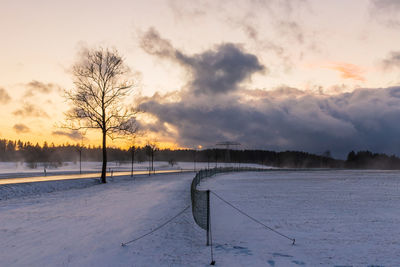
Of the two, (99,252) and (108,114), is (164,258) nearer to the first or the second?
(99,252)

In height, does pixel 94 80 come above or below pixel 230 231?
above

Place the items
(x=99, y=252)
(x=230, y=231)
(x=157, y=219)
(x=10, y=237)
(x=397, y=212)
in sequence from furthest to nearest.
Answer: (x=397, y=212)
(x=157, y=219)
(x=230, y=231)
(x=10, y=237)
(x=99, y=252)

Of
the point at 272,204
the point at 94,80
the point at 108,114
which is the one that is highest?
the point at 94,80

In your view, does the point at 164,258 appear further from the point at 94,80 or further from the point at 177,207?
the point at 94,80

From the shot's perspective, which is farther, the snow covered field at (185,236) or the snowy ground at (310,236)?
the snowy ground at (310,236)

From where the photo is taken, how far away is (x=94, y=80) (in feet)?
109

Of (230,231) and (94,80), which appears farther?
(94,80)

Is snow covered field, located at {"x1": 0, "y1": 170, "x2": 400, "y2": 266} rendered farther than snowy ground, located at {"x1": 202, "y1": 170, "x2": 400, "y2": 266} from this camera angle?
No

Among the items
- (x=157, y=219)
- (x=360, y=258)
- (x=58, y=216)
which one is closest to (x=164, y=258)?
(x=157, y=219)

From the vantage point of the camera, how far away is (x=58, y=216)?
1395 cm

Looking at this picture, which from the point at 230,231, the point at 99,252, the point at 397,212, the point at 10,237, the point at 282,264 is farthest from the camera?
the point at 397,212

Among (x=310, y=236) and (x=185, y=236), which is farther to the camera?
(x=310, y=236)

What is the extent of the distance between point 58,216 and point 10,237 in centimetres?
346

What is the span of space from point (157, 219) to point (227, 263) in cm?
588
